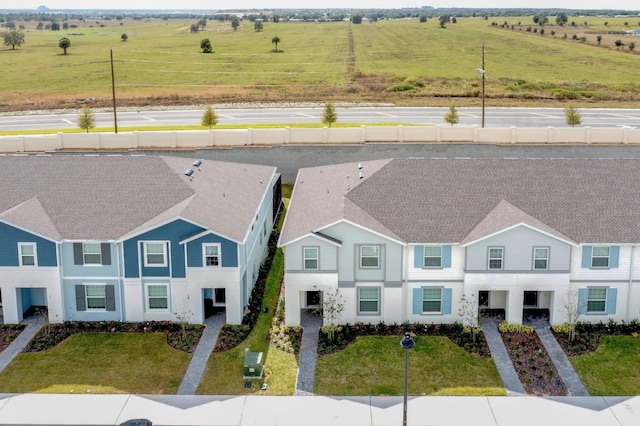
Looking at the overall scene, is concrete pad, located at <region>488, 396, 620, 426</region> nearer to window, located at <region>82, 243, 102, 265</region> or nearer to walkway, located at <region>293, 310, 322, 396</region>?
walkway, located at <region>293, 310, 322, 396</region>

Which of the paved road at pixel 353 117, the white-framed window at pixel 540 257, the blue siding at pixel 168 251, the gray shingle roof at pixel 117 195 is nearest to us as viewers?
the white-framed window at pixel 540 257

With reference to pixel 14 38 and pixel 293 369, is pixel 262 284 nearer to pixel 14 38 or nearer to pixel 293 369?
pixel 293 369

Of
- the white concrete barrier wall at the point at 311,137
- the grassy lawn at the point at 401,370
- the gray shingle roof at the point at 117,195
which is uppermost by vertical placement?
the white concrete barrier wall at the point at 311,137

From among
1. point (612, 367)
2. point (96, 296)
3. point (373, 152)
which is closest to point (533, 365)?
point (612, 367)

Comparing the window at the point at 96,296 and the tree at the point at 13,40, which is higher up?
the tree at the point at 13,40

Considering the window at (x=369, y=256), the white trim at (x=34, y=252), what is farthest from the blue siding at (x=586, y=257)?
the white trim at (x=34, y=252)

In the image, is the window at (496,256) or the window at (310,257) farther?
the window at (310,257)

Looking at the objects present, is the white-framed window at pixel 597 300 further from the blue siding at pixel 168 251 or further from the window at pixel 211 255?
the blue siding at pixel 168 251

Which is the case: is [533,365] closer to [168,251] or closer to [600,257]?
[600,257]

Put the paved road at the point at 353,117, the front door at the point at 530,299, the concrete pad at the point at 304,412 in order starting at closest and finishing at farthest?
1. the concrete pad at the point at 304,412
2. the front door at the point at 530,299
3. the paved road at the point at 353,117
